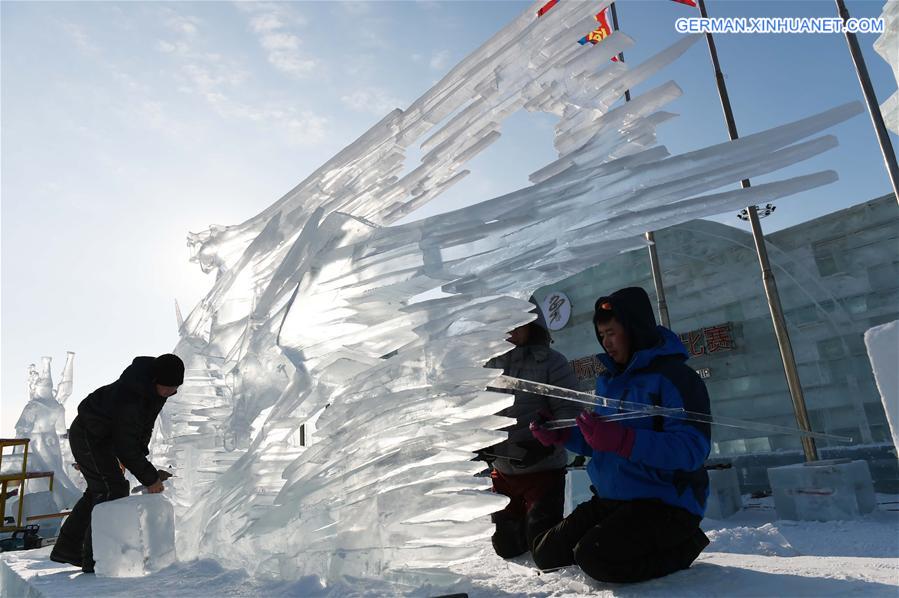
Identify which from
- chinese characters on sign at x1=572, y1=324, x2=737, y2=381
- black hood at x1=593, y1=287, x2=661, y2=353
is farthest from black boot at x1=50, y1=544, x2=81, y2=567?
chinese characters on sign at x1=572, y1=324, x2=737, y2=381

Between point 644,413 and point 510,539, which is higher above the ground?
point 644,413

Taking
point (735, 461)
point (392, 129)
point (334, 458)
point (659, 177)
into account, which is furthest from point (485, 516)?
point (735, 461)

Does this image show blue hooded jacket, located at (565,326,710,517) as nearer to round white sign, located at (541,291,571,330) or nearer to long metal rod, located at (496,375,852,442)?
long metal rod, located at (496,375,852,442)

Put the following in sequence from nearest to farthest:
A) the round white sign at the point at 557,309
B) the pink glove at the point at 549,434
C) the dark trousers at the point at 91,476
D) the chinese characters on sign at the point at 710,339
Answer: the pink glove at the point at 549,434
the dark trousers at the point at 91,476
the chinese characters on sign at the point at 710,339
the round white sign at the point at 557,309

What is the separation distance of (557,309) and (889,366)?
954 centimetres

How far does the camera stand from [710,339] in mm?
8820

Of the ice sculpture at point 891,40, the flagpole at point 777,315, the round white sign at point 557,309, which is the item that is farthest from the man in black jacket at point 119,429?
the round white sign at point 557,309

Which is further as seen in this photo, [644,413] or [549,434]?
[549,434]

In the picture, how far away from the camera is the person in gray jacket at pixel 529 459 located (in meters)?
2.71

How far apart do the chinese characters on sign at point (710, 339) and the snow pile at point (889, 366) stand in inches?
296

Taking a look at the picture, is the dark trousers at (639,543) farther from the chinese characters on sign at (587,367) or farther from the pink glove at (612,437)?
the chinese characters on sign at (587,367)

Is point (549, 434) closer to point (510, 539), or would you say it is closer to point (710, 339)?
point (510, 539)

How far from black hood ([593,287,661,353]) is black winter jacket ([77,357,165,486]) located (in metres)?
2.77

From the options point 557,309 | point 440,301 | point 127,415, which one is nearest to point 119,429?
point 127,415
